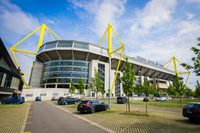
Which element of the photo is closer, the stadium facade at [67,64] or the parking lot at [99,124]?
the parking lot at [99,124]

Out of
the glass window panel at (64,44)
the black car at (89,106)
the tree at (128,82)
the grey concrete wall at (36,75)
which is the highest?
the glass window panel at (64,44)

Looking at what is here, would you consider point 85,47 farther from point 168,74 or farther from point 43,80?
point 168,74

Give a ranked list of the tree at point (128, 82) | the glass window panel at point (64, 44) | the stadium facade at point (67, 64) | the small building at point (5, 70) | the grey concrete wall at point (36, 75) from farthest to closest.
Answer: the grey concrete wall at point (36, 75), the glass window panel at point (64, 44), the stadium facade at point (67, 64), the small building at point (5, 70), the tree at point (128, 82)

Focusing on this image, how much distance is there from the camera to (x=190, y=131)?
6688mm

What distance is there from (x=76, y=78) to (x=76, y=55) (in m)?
13.6

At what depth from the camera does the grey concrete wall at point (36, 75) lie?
73.3 m

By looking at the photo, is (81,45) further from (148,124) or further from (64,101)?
(148,124)

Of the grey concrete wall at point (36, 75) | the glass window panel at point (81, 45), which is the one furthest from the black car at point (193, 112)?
the grey concrete wall at point (36, 75)

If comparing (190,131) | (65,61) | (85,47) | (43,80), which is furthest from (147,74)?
(190,131)

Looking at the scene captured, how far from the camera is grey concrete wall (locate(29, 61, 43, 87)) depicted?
7331 centimetres

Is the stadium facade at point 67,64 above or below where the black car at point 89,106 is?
above

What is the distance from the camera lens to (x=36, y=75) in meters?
75.0

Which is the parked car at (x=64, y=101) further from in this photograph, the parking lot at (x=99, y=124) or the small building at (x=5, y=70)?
the parking lot at (x=99, y=124)

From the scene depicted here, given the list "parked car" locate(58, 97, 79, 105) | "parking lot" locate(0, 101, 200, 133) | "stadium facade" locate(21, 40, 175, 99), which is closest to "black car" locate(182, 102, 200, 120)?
"parking lot" locate(0, 101, 200, 133)
